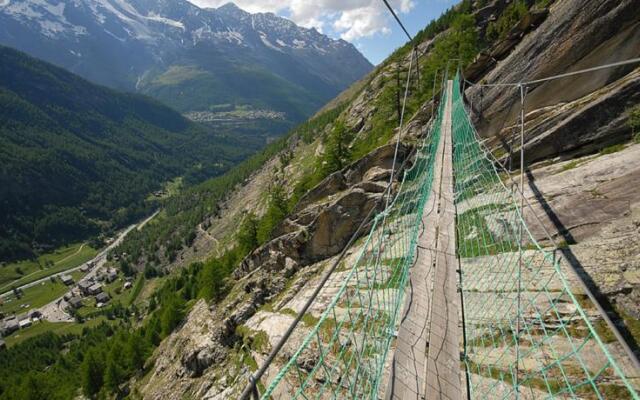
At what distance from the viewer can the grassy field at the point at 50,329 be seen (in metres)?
118

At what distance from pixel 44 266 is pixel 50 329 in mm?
A: 73985

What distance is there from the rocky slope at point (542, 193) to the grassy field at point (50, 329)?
112584mm

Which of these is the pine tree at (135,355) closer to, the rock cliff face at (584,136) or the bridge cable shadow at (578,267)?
the rock cliff face at (584,136)

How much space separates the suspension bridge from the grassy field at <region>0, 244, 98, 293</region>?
213 meters

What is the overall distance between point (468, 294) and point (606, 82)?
39.1 ft

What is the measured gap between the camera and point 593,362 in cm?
684

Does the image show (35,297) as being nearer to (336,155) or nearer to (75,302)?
(75,302)

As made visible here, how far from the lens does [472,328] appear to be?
Result: 8.38m

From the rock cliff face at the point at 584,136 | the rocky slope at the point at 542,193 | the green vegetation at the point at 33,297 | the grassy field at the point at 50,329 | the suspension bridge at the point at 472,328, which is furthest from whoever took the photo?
the green vegetation at the point at 33,297

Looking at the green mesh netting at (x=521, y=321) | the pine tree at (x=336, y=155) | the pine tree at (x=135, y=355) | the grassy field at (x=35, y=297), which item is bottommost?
the pine tree at (x=135, y=355)

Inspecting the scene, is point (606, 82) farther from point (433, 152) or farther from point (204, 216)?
point (204, 216)

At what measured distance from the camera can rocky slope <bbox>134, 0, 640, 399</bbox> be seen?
916cm

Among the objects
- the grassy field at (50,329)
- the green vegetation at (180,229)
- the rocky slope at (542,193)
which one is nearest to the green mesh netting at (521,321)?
the rocky slope at (542,193)

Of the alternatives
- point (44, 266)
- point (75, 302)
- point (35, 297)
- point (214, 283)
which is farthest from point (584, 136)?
point (44, 266)
